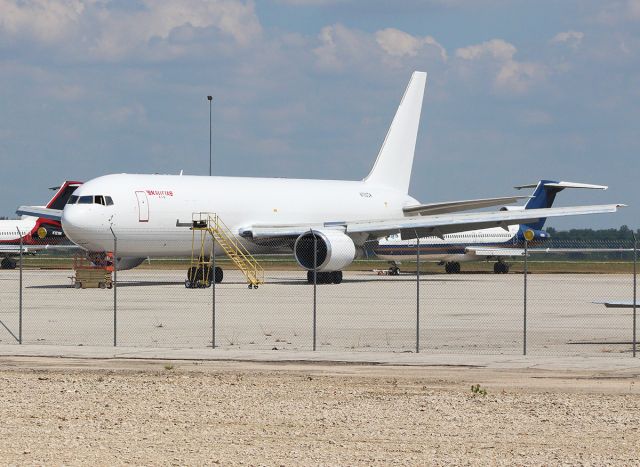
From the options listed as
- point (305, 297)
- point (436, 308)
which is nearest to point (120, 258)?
point (305, 297)

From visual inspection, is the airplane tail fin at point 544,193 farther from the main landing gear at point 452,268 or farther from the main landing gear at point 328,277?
the main landing gear at point 328,277

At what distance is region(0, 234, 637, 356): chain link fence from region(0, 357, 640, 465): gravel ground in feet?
12.9

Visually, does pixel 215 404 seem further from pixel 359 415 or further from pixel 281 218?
pixel 281 218

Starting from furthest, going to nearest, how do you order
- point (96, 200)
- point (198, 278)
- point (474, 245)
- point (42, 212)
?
point (474, 245) → point (42, 212) → point (198, 278) → point (96, 200)

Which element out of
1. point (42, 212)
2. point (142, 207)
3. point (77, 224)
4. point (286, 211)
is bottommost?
point (77, 224)

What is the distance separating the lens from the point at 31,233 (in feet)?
250

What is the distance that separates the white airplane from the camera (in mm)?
42750

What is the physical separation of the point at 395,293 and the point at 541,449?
97.5 ft

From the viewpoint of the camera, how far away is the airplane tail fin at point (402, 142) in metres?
58.1

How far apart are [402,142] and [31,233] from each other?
28.0 metres

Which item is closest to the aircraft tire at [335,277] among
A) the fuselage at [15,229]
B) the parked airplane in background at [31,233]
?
the parked airplane in background at [31,233]

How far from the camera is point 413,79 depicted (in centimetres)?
5909

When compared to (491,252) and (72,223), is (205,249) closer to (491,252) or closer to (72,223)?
(72,223)

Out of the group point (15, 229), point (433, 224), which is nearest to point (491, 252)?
point (433, 224)
